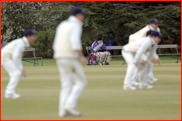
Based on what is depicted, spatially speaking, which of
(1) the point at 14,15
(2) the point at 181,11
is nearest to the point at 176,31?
(2) the point at 181,11

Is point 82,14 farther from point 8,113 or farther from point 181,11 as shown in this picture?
point 181,11

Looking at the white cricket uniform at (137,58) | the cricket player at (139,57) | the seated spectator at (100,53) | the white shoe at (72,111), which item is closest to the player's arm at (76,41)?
the white shoe at (72,111)

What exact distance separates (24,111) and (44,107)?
477 millimetres

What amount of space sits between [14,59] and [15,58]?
0.05m

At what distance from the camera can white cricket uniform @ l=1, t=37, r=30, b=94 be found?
7.79 m

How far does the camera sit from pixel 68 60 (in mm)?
5812

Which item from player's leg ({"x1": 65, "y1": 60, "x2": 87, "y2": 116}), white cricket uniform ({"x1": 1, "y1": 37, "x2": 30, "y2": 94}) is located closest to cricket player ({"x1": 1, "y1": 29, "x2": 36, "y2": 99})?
white cricket uniform ({"x1": 1, "y1": 37, "x2": 30, "y2": 94})

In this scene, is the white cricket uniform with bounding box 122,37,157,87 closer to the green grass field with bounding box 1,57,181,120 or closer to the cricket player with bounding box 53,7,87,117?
the green grass field with bounding box 1,57,181,120

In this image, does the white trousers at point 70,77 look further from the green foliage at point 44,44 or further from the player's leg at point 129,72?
the green foliage at point 44,44

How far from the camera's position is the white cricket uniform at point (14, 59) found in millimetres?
7789

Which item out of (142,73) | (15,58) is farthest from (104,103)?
(142,73)

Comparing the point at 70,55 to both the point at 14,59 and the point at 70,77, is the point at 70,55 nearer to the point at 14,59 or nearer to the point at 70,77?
the point at 70,77

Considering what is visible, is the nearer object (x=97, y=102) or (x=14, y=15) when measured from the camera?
(x=97, y=102)

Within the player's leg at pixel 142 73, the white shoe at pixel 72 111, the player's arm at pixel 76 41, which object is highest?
the player's arm at pixel 76 41
